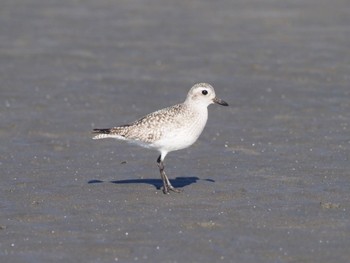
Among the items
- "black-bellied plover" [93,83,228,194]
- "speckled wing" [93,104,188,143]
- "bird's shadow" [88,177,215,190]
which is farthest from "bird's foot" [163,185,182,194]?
"speckled wing" [93,104,188,143]

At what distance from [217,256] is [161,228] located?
1148mm

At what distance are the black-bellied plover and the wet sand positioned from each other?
0.61m

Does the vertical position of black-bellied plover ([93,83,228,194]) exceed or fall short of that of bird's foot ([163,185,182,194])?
it exceeds it

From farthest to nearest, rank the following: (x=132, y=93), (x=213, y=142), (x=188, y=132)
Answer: (x=132, y=93) → (x=213, y=142) → (x=188, y=132)

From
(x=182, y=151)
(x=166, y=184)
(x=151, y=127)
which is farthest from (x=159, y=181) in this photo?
(x=182, y=151)

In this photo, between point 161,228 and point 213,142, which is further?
point 213,142

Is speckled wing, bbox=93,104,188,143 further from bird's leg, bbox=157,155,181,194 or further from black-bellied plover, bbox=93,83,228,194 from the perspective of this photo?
bird's leg, bbox=157,155,181,194

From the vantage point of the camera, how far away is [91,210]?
12.3m

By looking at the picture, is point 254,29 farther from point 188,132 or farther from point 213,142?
point 188,132

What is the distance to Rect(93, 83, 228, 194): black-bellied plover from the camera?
13203 millimetres

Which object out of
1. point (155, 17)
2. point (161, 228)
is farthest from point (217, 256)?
point (155, 17)

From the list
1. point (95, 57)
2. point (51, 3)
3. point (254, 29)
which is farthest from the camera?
point (51, 3)

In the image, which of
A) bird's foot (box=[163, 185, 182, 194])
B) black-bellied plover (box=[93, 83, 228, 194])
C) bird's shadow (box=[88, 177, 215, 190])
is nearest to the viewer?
bird's foot (box=[163, 185, 182, 194])

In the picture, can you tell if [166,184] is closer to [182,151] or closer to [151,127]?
[151,127]
